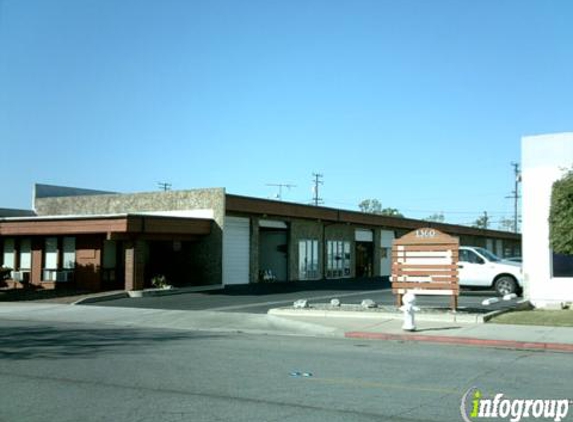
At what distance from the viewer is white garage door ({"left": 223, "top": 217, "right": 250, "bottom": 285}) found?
1321 inches

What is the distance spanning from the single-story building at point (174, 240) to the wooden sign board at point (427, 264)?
42.1ft

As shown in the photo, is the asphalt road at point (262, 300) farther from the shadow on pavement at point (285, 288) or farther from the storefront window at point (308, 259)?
the storefront window at point (308, 259)

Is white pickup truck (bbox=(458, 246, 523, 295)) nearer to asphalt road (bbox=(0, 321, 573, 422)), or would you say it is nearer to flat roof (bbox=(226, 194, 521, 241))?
flat roof (bbox=(226, 194, 521, 241))

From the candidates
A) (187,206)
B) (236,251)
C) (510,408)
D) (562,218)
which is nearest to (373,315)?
(562,218)

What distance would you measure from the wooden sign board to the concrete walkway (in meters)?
1.42

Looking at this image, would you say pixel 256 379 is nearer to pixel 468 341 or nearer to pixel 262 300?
pixel 468 341

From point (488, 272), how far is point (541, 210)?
5.67m

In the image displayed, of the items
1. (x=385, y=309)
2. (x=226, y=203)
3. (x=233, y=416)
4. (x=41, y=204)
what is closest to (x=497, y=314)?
(x=385, y=309)

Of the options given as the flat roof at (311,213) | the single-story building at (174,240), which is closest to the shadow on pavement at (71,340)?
the single-story building at (174,240)

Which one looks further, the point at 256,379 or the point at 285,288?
the point at 285,288

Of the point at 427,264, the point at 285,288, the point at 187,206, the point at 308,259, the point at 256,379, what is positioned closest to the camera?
the point at 256,379

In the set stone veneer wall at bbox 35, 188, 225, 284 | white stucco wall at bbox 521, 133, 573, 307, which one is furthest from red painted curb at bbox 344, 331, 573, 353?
stone veneer wall at bbox 35, 188, 225, 284

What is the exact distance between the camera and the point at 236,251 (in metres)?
34.4

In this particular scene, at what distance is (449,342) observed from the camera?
1490 cm
